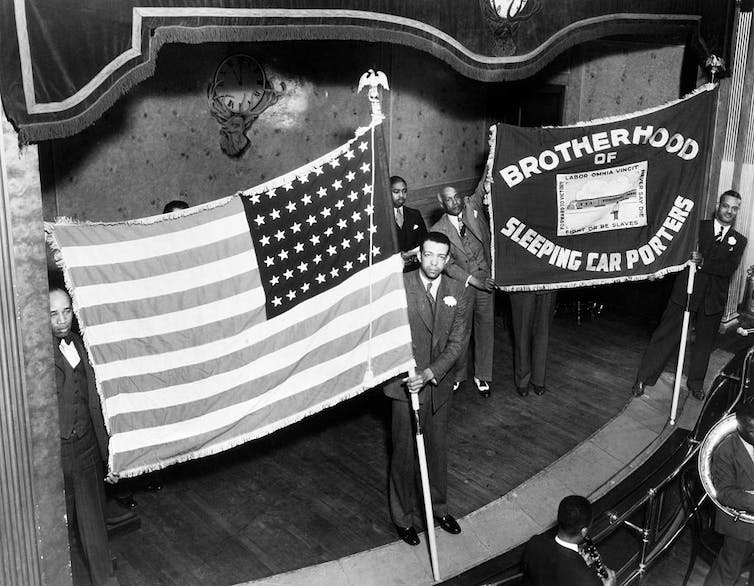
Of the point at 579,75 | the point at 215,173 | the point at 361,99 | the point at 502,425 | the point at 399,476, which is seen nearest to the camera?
the point at 399,476

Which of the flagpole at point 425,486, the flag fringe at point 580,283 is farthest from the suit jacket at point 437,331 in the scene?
the flag fringe at point 580,283

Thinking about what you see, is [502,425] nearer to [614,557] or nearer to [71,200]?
[614,557]

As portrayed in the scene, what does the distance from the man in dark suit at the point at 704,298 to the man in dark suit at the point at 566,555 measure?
4140 mm

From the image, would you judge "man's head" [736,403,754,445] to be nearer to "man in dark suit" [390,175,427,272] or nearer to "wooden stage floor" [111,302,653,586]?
"wooden stage floor" [111,302,653,586]

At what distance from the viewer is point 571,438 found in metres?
7.31

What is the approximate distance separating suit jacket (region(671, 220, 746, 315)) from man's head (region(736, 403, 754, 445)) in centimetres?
298

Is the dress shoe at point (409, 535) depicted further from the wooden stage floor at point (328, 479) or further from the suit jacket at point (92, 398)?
the suit jacket at point (92, 398)

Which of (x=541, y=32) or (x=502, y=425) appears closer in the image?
(x=541, y=32)

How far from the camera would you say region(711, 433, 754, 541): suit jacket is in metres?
4.97


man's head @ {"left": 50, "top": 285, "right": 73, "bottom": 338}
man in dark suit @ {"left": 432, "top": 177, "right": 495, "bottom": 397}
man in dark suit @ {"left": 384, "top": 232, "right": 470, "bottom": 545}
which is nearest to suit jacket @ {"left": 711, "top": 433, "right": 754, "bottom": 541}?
man in dark suit @ {"left": 384, "top": 232, "right": 470, "bottom": 545}

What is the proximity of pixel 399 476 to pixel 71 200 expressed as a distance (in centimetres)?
386

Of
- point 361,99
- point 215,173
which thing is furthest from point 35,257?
point 361,99

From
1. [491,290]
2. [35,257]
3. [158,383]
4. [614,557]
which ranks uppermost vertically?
[35,257]

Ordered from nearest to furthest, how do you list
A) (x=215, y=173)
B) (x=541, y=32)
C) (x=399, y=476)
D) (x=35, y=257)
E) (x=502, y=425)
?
1. (x=35, y=257)
2. (x=399, y=476)
3. (x=541, y=32)
4. (x=502, y=425)
5. (x=215, y=173)
